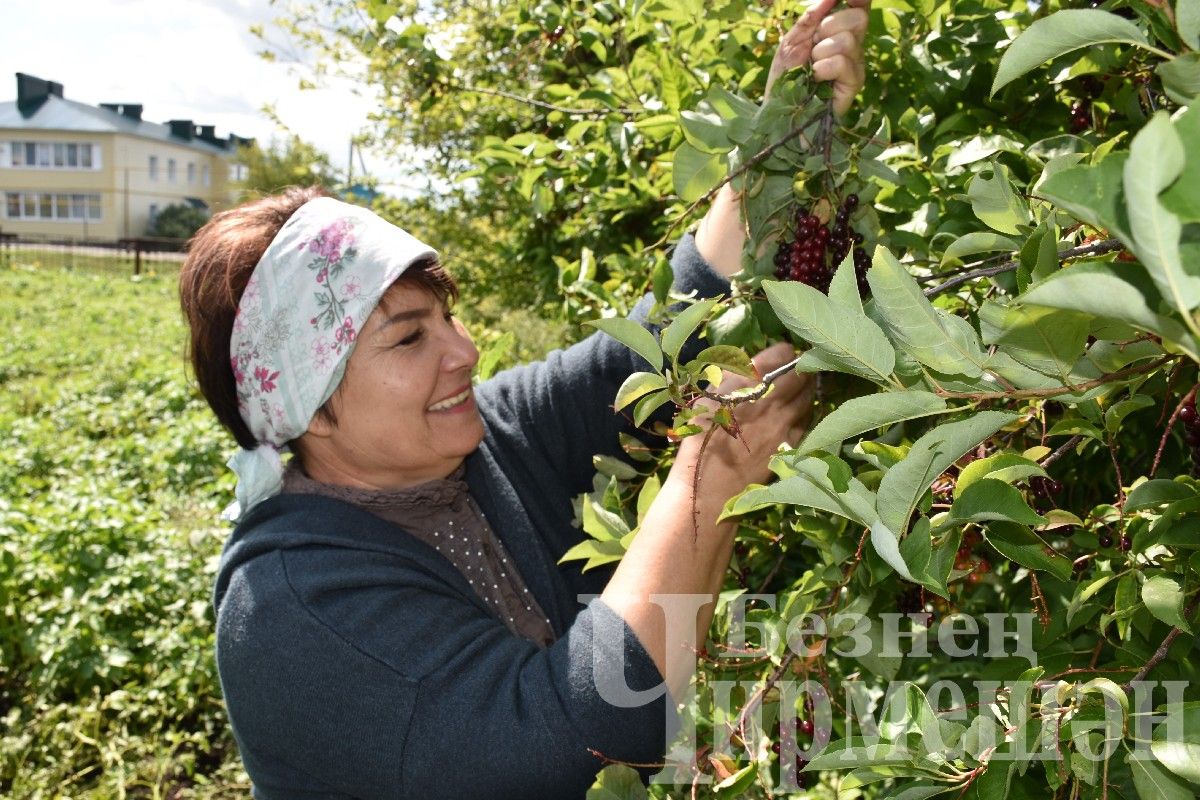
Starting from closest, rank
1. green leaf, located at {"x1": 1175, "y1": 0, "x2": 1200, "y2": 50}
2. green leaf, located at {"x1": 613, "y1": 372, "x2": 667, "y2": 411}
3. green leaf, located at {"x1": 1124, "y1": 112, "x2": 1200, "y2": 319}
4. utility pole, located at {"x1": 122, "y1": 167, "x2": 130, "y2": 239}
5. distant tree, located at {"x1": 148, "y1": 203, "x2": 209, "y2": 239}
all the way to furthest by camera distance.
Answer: green leaf, located at {"x1": 1124, "y1": 112, "x2": 1200, "y2": 319} → green leaf, located at {"x1": 1175, "y1": 0, "x2": 1200, "y2": 50} → green leaf, located at {"x1": 613, "y1": 372, "x2": 667, "y2": 411} → distant tree, located at {"x1": 148, "y1": 203, "x2": 209, "y2": 239} → utility pole, located at {"x1": 122, "y1": 167, "x2": 130, "y2": 239}

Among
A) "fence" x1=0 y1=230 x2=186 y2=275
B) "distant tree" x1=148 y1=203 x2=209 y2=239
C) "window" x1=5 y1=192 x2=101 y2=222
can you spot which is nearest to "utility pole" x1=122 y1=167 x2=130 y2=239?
"distant tree" x1=148 y1=203 x2=209 y2=239

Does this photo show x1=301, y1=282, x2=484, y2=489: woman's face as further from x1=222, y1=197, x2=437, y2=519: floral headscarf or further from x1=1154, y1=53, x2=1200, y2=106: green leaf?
x1=1154, y1=53, x2=1200, y2=106: green leaf

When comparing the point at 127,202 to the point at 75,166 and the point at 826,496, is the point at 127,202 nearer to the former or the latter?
the point at 75,166

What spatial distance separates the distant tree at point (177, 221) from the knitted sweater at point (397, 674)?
46.8m

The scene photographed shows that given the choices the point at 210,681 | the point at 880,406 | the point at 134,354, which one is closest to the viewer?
the point at 880,406

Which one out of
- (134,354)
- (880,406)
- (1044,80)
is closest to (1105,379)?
(880,406)

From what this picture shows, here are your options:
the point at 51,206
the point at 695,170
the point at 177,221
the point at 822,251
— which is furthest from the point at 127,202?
the point at 822,251

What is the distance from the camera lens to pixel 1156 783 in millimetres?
755

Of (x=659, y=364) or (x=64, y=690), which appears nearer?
(x=659, y=364)

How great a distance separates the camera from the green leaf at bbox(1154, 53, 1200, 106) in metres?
0.67

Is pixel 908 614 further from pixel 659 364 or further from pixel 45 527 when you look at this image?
pixel 45 527

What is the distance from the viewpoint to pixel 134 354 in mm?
10656

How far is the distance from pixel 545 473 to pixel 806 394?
2.16ft

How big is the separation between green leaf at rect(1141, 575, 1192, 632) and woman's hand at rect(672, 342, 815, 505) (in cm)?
58
